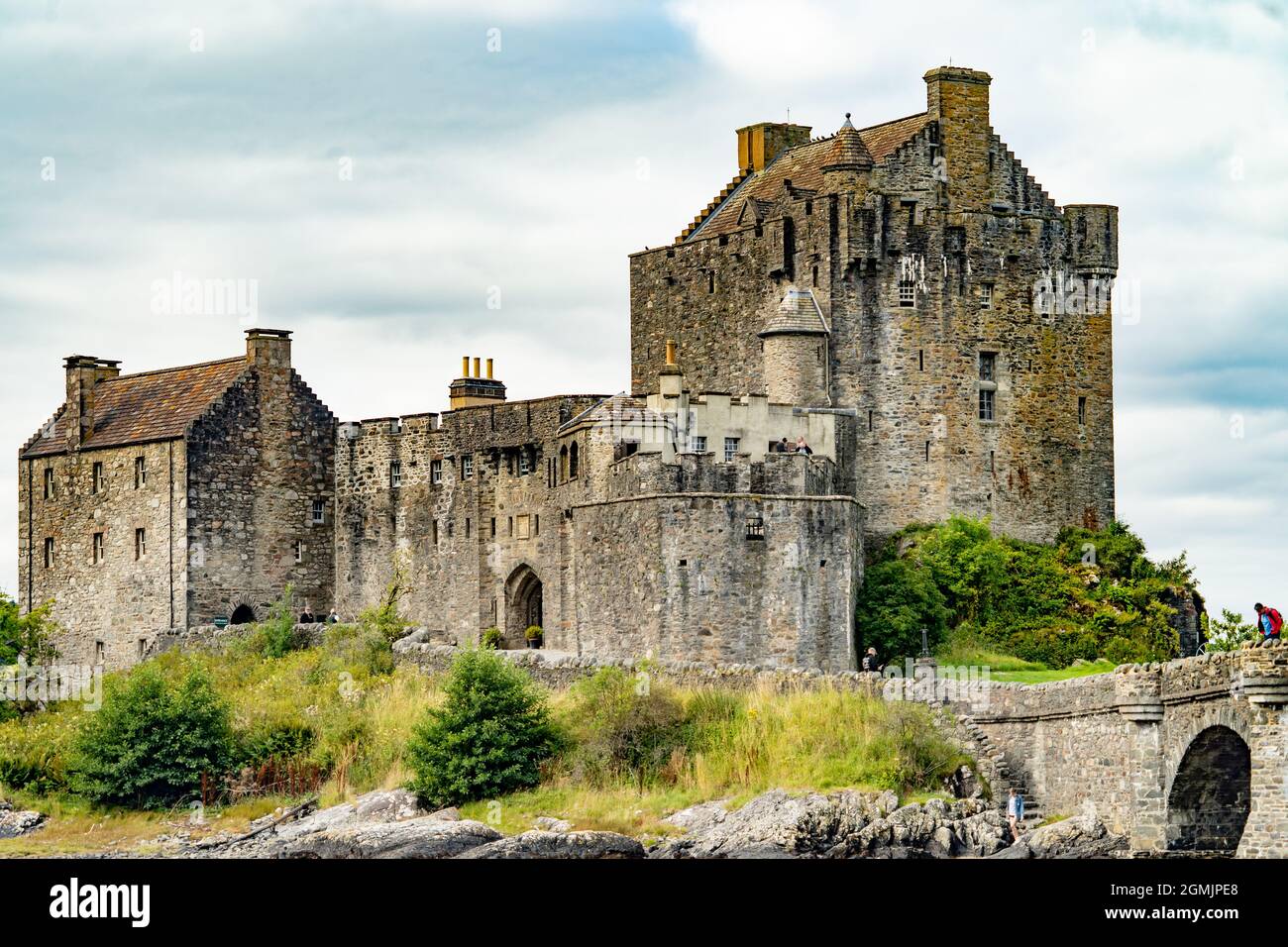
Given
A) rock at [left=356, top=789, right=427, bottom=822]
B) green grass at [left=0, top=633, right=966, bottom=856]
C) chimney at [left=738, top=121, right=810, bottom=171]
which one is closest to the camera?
green grass at [left=0, top=633, right=966, bottom=856]

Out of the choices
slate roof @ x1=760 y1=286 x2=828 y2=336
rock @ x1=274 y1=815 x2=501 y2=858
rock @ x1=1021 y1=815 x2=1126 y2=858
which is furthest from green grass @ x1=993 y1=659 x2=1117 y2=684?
rock @ x1=274 y1=815 x2=501 y2=858

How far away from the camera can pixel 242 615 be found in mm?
72250

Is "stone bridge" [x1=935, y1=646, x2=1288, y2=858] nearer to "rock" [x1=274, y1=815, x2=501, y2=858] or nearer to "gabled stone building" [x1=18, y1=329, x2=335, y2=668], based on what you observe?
"rock" [x1=274, y1=815, x2=501, y2=858]

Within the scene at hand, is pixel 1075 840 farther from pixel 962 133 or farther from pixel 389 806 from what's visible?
pixel 962 133

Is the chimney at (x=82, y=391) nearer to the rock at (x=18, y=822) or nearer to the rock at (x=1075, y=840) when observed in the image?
the rock at (x=18, y=822)

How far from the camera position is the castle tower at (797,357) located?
6788 centimetres

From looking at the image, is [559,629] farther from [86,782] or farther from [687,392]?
[86,782]

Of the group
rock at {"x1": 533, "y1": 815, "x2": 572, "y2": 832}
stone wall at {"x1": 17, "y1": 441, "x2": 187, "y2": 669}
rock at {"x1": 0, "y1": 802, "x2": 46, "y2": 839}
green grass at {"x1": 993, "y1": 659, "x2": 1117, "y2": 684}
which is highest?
stone wall at {"x1": 17, "y1": 441, "x2": 187, "y2": 669}

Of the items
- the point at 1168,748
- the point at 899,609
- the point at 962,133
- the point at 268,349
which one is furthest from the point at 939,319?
the point at 1168,748

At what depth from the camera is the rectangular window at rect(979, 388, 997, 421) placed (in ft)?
227

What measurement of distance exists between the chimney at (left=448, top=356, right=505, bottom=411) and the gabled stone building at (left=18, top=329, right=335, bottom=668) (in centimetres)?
332

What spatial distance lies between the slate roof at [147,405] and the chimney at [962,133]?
18459mm
